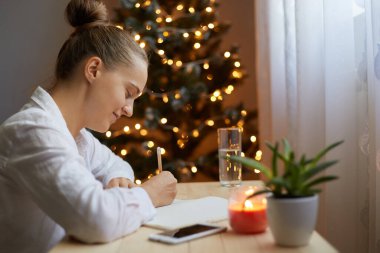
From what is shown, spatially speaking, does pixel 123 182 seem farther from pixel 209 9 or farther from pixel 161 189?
pixel 209 9

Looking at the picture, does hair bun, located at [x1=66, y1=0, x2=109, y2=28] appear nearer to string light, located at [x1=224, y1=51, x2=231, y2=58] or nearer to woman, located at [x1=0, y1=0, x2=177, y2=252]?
woman, located at [x1=0, y1=0, x2=177, y2=252]

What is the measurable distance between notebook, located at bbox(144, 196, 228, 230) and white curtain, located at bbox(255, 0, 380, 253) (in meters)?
0.60

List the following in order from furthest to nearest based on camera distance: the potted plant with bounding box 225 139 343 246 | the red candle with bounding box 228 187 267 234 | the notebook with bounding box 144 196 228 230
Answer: the notebook with bounding box 144 196 228 230 < the red candle with bounding box 228 187 267 234 < the potted plant with bounding box 225 139 343 246

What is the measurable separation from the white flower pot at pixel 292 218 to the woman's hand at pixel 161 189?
0.43 meters

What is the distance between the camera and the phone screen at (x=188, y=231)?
95 cm

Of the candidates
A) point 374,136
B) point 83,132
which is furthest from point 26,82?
point 374,136

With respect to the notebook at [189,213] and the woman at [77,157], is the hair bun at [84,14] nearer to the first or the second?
the woman at [77,157]

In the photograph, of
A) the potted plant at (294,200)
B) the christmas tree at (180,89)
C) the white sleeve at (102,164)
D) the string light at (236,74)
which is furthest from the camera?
the string light at (236,74)

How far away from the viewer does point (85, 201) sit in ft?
3.16

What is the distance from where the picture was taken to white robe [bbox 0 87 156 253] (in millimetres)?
965

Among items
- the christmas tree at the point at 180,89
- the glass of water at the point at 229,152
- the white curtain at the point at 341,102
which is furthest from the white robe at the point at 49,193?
the christmas tree at the point at 180,89

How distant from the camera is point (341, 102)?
1783mm

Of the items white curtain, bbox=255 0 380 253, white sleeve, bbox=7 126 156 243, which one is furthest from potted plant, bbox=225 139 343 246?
white curtain, bbox=255 0 380 253

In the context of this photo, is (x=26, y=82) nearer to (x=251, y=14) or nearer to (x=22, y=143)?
Result: (x=251, y=14)
